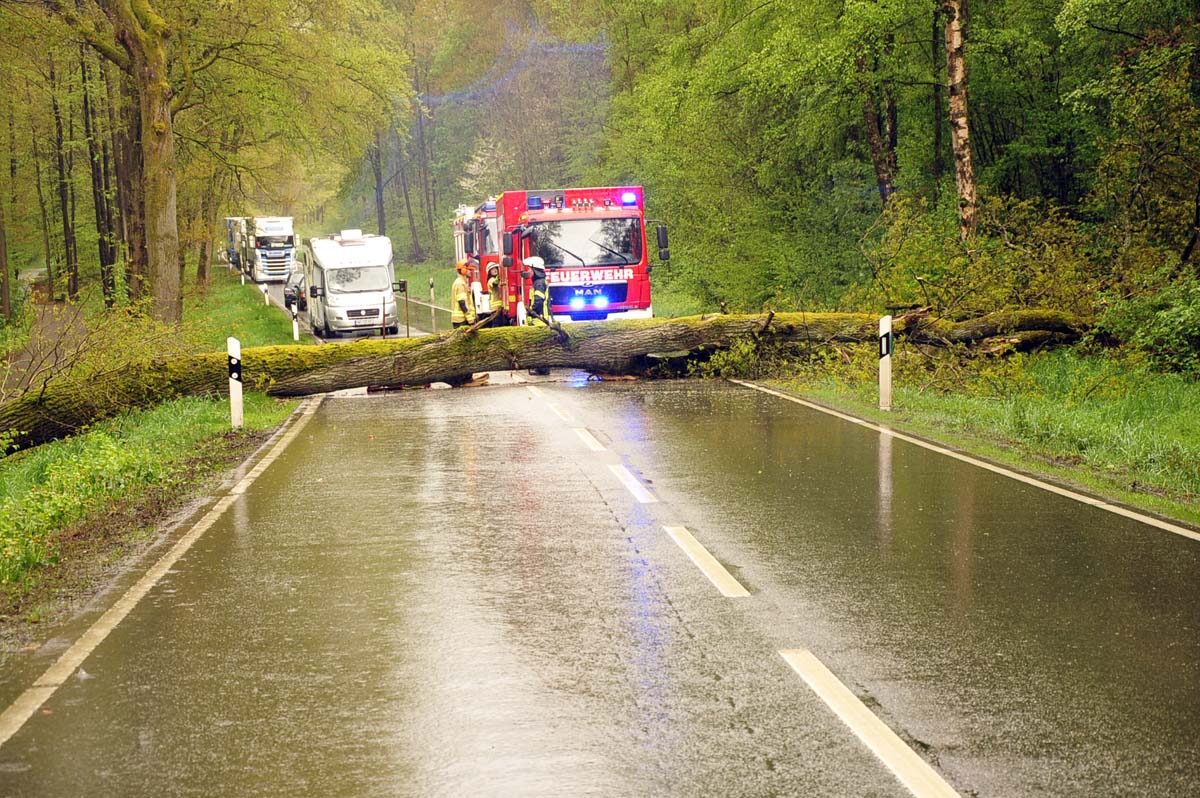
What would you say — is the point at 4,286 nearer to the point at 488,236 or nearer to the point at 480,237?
the point at 480,237

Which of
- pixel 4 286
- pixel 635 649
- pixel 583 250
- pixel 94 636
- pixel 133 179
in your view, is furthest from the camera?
pixel 4 286

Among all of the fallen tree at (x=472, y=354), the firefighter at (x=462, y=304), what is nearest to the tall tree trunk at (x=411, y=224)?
the firefighter at (x=462, y=304)

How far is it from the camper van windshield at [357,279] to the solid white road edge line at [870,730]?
115ft

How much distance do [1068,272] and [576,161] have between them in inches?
1729

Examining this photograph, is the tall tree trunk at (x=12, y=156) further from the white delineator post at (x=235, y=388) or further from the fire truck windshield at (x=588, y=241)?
the white delineator post at (x=235, y=388)

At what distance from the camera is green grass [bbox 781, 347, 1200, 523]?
37.6 feet

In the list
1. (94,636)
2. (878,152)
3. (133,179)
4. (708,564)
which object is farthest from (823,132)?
(94,636)

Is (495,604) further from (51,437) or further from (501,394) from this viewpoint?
(501,394)

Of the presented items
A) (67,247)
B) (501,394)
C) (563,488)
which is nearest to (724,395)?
(501,394)

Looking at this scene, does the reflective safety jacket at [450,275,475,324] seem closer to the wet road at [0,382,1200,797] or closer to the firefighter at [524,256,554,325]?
the firefighter at [524,256,554,325]

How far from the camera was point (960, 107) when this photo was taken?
81.6 ft

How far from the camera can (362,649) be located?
6.39 meters

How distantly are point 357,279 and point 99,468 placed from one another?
2878 cm

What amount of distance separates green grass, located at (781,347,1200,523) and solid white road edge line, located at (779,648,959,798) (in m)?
4.86
